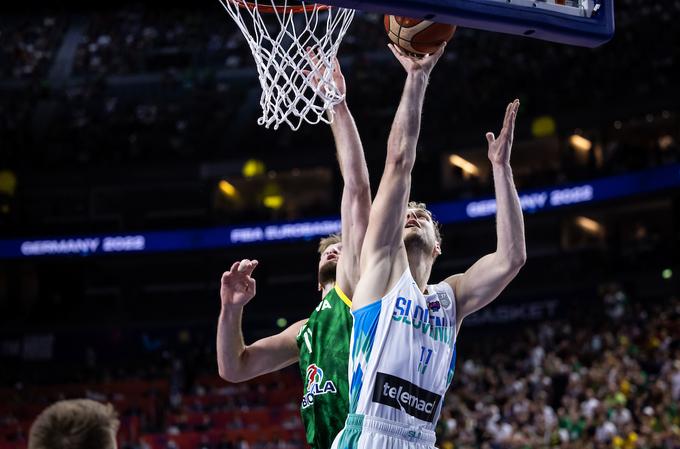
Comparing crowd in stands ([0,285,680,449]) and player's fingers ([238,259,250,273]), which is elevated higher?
crowd in stands ([0,285,680,449])

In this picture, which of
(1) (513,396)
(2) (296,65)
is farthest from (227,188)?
(2) (296,65)

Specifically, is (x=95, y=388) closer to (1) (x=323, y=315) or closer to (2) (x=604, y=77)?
(2) (x=604, y=77)

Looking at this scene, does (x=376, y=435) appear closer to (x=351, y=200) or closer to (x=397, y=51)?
(x=351, y=200)

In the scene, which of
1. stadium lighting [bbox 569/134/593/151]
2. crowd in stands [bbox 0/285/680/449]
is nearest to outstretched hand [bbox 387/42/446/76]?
crowd in stands [bbox 0/285/680/449]

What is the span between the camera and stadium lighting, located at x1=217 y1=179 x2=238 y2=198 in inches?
1014

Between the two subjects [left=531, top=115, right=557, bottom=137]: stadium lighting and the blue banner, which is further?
[left=531, top=115, right=557, bottom=137]: stadium lighting

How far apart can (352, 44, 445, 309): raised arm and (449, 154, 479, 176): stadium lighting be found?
2044 cm

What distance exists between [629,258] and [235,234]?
29.6 ft

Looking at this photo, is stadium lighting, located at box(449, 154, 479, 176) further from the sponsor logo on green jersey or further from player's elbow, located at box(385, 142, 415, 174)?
player's elbow, located at box(385, 142, 415, 174)

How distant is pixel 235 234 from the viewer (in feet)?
74.1

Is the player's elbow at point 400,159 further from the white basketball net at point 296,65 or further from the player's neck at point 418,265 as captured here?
the white basketball net at point 296,65

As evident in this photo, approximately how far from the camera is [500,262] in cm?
368

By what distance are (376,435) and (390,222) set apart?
0.74 meters

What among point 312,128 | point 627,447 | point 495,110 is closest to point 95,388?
point 312,128
